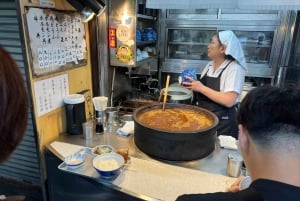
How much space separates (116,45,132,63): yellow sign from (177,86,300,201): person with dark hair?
1.61 metres

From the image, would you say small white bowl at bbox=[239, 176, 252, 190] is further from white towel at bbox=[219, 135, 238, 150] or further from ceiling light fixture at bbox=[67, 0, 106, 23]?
ceiling light fixture at bbox=[67, 0, 106, 23]

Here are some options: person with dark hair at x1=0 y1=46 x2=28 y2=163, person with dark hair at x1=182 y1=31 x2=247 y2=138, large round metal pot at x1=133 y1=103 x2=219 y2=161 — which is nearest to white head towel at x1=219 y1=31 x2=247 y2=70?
person with dark hair at x1=182 y1=31 x2=247 y2=138

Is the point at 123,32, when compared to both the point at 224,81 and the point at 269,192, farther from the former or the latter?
the point at 269,192

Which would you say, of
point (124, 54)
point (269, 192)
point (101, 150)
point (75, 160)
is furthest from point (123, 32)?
point (269, 192)

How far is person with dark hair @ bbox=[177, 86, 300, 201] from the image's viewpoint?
29.8 inches

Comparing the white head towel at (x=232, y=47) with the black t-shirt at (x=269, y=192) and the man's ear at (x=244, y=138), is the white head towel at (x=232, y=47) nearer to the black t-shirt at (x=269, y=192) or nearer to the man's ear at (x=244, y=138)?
the man's ear at (x=244, y=138)

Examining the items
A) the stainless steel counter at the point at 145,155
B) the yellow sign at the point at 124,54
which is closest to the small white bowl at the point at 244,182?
the stainless steel counter at the point at 145,155

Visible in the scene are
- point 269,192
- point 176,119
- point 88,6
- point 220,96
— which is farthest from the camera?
point 220,96

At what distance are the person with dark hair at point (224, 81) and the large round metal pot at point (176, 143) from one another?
572mm

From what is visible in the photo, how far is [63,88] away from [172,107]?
96cm

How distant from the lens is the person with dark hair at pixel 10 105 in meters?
0.59

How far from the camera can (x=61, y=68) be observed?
1.91 meters

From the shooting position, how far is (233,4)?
1.48 m

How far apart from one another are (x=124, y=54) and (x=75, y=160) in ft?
4.00
